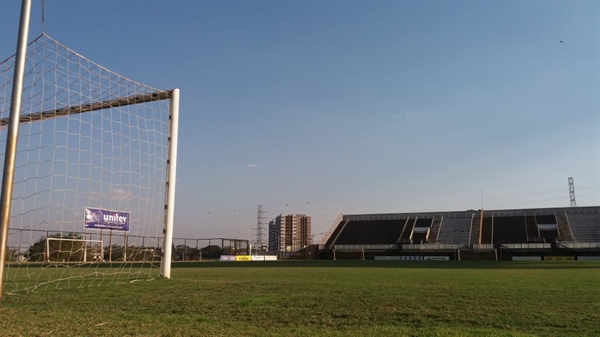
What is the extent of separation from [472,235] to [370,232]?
43.8 ft

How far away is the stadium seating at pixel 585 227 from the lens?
52156 millimetres

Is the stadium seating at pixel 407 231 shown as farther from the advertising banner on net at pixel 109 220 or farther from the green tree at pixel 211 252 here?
the advertising banner on net at pixel 109 220

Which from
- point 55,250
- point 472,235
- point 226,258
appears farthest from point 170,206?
point 472,235

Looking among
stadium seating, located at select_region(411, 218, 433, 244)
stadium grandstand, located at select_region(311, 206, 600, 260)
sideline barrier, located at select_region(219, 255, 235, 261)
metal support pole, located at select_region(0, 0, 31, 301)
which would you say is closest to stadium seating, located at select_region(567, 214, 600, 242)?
stadium grandstand, located at select_region(311, 206, 600, 260)

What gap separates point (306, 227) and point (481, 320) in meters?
162

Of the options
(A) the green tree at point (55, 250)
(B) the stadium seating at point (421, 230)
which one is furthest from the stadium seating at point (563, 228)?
(A) the green tree at point (55, 250)

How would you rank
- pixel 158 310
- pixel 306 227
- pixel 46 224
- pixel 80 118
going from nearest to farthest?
pixel 158 310 → pixel 46 224 → pixel 80 118 → pixel 306 227

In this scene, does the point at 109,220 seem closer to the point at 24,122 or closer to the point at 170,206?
the point at 170,206

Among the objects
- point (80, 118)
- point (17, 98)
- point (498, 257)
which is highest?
point (80, 118)

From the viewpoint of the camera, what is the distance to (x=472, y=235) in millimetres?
57438

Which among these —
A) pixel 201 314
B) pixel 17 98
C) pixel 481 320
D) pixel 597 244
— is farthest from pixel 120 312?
pixel 597 244

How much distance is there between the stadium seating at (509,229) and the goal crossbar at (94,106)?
165 ft

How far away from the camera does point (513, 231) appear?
183 ft

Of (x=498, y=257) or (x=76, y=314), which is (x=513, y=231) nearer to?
(x=498, y=257)
